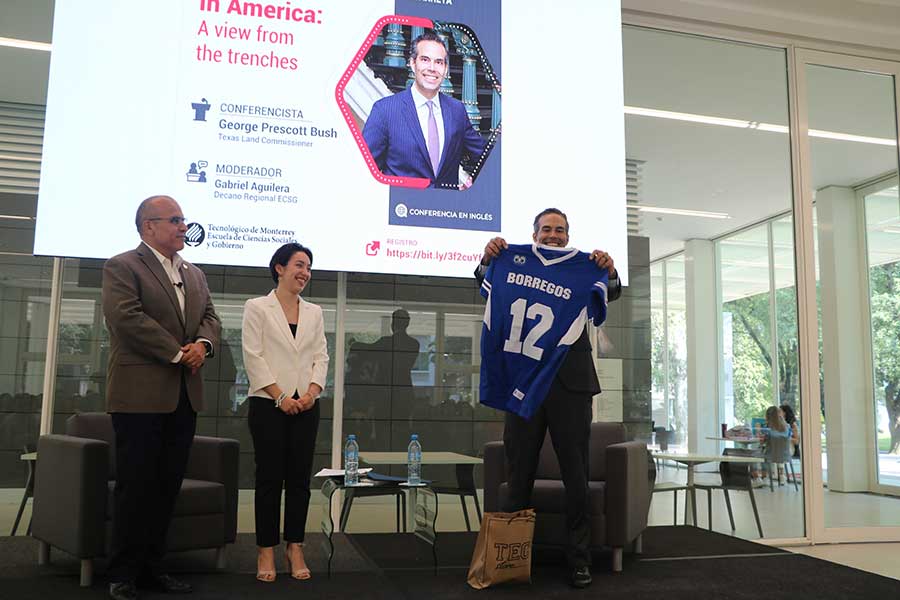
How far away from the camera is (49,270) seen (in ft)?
13.8

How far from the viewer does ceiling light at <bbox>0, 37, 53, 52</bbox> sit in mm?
4250

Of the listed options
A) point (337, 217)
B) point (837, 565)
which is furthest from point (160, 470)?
point (837, 565)

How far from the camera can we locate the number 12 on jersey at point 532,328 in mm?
3474

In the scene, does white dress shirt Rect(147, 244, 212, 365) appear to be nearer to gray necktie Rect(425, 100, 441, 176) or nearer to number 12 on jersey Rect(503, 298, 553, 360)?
number 12 on jersey Rect(503, 298, 553, 360)

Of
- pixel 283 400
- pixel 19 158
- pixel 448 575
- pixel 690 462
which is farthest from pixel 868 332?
pixel 19 158

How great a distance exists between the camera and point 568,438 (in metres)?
3.40

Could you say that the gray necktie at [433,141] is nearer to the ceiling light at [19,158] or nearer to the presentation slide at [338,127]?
the presentation slide at [338,127]

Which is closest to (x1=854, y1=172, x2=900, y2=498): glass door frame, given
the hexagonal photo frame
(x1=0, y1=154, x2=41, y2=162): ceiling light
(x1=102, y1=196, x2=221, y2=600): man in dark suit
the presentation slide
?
the presentation slide

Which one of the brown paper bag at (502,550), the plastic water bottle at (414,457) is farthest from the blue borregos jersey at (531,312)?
the plastic water bottle at (414,457)

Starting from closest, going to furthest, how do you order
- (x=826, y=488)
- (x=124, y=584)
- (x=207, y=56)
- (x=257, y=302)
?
(x=124, y=584) < (x=257, y=302) < (x=207, y=56) < (x=826, y=488)

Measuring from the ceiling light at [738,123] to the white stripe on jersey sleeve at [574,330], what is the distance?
2.17 m

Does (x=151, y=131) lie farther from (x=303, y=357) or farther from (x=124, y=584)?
(x=124, y=584)

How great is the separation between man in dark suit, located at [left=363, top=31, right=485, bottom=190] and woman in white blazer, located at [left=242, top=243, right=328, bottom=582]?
49.6 inches

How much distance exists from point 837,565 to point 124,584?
331 cm
